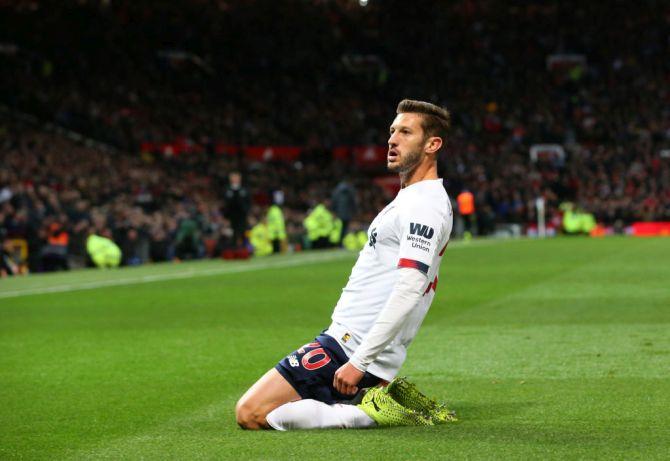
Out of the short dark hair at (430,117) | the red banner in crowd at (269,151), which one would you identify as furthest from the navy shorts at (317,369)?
the red banner in crowd at (269,151)

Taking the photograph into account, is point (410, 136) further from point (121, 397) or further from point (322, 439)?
point (121, 397)

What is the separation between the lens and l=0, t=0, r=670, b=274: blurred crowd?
46.2 metres

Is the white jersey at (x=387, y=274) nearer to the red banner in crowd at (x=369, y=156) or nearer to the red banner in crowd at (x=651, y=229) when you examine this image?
the red banner in crowd at (x=651, y=229)

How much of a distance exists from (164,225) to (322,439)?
87.0 feet

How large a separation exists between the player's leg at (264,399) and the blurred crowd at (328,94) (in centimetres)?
2749

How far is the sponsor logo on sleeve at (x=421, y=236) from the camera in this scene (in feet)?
20.0

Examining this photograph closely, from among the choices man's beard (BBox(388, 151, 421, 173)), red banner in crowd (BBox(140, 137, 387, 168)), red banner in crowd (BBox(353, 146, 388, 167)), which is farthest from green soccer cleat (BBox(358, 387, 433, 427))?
red banner in crowd (BBox(353, 146, 388, 167))

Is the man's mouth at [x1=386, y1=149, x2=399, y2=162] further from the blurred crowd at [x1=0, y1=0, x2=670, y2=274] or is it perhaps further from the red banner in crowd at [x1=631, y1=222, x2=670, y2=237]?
the red banner in crowd at [x1=631, y1=222, x2=670, y2=237]

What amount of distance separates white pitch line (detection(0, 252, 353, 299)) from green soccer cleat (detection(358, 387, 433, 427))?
523 inches

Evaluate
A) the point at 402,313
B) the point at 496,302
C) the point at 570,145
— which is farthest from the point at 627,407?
the point at 570,145

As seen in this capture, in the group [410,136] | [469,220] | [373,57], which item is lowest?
[469,220]

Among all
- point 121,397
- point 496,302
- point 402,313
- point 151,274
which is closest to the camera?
point 402,313

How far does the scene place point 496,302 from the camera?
1612 centimetres

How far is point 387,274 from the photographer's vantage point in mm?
6555
